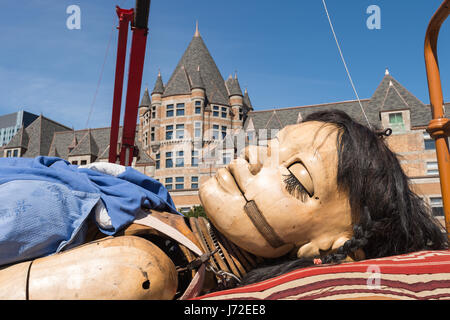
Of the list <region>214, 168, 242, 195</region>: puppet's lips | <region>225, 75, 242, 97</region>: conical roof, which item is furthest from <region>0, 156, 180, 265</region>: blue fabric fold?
<region>225, 75, 242, 97</region>: conical roof

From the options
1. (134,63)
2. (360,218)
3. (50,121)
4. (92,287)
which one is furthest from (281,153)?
(50,121)

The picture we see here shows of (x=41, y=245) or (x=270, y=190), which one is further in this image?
(x=270, y=190)

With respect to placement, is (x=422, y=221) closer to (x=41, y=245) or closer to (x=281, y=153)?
(x=281, y=153)

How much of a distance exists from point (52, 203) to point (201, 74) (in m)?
28.3

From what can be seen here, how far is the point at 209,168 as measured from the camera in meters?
24.6

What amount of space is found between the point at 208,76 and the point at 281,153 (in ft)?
92.3

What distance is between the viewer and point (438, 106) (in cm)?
216

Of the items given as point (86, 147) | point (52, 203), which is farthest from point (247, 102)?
point (52, 203)

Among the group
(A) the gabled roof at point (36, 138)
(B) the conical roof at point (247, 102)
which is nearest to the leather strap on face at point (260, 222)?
(B) the conical roof at point (247, 102)

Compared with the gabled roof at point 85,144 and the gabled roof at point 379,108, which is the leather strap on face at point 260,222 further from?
the gabled roof at point 85,144

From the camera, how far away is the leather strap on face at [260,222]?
155 cm

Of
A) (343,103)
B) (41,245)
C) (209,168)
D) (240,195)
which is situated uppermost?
(343,103)

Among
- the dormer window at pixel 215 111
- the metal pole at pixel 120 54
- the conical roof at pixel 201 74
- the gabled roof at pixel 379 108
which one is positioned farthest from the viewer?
the conical roof at pixel 201 74

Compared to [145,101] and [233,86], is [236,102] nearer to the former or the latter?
[233,86]
